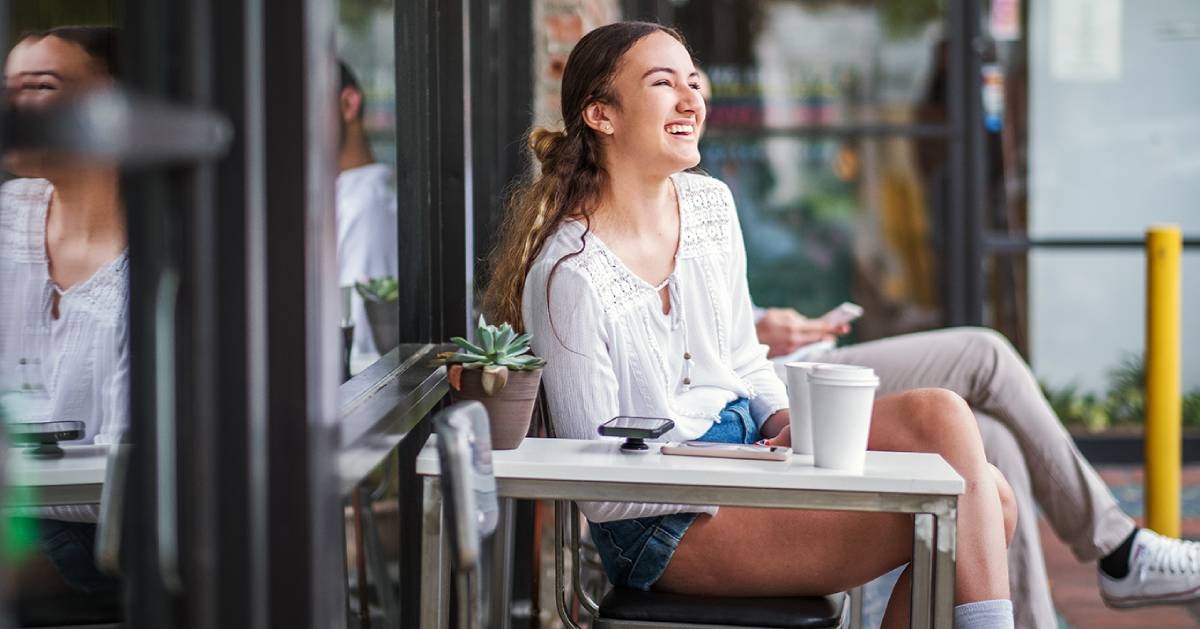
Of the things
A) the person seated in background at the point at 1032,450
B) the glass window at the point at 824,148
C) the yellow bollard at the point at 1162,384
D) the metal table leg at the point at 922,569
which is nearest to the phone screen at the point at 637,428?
the metal table leg at the point at 922,569

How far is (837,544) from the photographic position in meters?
2.03

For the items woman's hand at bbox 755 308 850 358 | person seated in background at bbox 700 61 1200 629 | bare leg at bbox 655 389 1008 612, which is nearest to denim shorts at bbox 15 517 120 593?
bare leg at bbox 655 389 1008 612

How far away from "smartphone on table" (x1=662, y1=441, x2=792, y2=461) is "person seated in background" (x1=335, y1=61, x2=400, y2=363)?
21.3 inches

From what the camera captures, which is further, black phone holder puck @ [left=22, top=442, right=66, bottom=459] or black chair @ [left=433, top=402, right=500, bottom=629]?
black chair @ [left=433, top=402, right=500, bottom=629]

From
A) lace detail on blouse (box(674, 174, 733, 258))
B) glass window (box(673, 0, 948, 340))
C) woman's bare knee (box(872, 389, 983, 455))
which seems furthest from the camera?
glass window (box(673, 0, 948, 340))

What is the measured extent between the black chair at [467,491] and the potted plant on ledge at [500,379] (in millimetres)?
292

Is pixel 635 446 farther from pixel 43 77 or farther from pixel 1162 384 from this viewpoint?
pixel 1162 384

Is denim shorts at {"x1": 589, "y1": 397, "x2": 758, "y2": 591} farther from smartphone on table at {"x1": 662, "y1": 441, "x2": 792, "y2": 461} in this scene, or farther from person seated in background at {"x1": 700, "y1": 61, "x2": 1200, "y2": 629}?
person seated in background at {"x1": 700, "y1": 61, "x2": 1200, "y2": 629}

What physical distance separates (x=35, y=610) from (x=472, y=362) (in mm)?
1000

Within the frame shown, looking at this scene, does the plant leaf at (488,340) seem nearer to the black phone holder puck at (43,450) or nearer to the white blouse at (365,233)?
the white blouse at (365,233)

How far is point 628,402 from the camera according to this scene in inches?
Answer: 87.6

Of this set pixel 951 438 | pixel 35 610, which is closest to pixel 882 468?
pixel 951 438

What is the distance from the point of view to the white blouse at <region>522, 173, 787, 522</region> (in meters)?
2.14

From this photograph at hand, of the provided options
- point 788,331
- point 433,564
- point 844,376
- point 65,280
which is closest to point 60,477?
point 65,280
